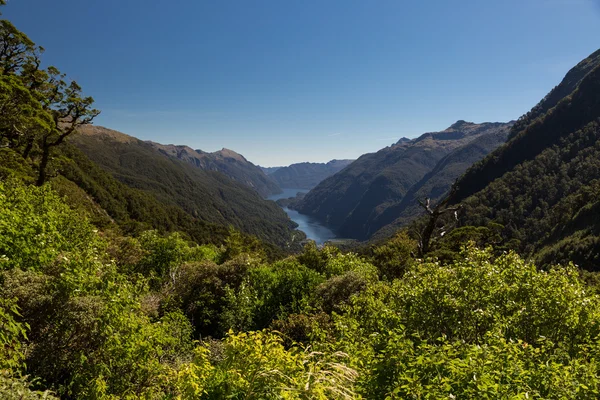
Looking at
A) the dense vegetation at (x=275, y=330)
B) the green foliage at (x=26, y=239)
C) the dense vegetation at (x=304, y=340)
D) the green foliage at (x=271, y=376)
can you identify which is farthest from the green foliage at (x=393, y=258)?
the green foliage at (x=271, y=376)

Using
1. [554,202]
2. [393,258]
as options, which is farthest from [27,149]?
[554,202]

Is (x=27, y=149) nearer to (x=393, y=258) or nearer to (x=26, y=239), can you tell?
(x=26, y=239)

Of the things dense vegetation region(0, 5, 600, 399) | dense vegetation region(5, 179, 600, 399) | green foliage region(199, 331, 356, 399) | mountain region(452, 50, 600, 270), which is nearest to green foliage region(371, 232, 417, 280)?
dense vegetation region(0, 5, 600, 399)

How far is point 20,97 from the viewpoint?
28516 millimetres

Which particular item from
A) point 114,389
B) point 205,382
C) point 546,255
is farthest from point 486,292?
point 546,255

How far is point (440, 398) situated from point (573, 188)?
198m

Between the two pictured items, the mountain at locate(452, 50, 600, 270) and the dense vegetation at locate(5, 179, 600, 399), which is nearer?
the dense vegetation at locate(5, 179, 600, 399)

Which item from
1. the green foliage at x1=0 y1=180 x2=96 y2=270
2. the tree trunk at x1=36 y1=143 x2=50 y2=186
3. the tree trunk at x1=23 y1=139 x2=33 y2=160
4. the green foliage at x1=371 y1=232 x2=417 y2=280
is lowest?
the green foliage at x1=371 y1=232 x2=417 y2=280

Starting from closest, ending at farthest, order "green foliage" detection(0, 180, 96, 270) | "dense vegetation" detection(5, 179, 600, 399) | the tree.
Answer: "dense vegetation" detection(5, 179, 600, 399), "green foliage" detection(0, 180, 96, 270), the tree

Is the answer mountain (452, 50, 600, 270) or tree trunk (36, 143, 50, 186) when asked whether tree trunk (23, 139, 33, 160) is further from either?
mountain (452, 50, 600, 270)

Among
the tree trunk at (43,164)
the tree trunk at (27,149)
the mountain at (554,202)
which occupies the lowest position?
the mountain at (554,202)

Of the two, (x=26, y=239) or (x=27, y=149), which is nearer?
(x=26, y=239)

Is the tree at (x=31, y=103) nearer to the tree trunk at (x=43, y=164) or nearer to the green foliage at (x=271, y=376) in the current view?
the tree trunk at (x=43, y=164)

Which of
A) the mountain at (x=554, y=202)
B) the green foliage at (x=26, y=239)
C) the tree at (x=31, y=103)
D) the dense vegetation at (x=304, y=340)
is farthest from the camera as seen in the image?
the mountain at (x=554, y=202)
